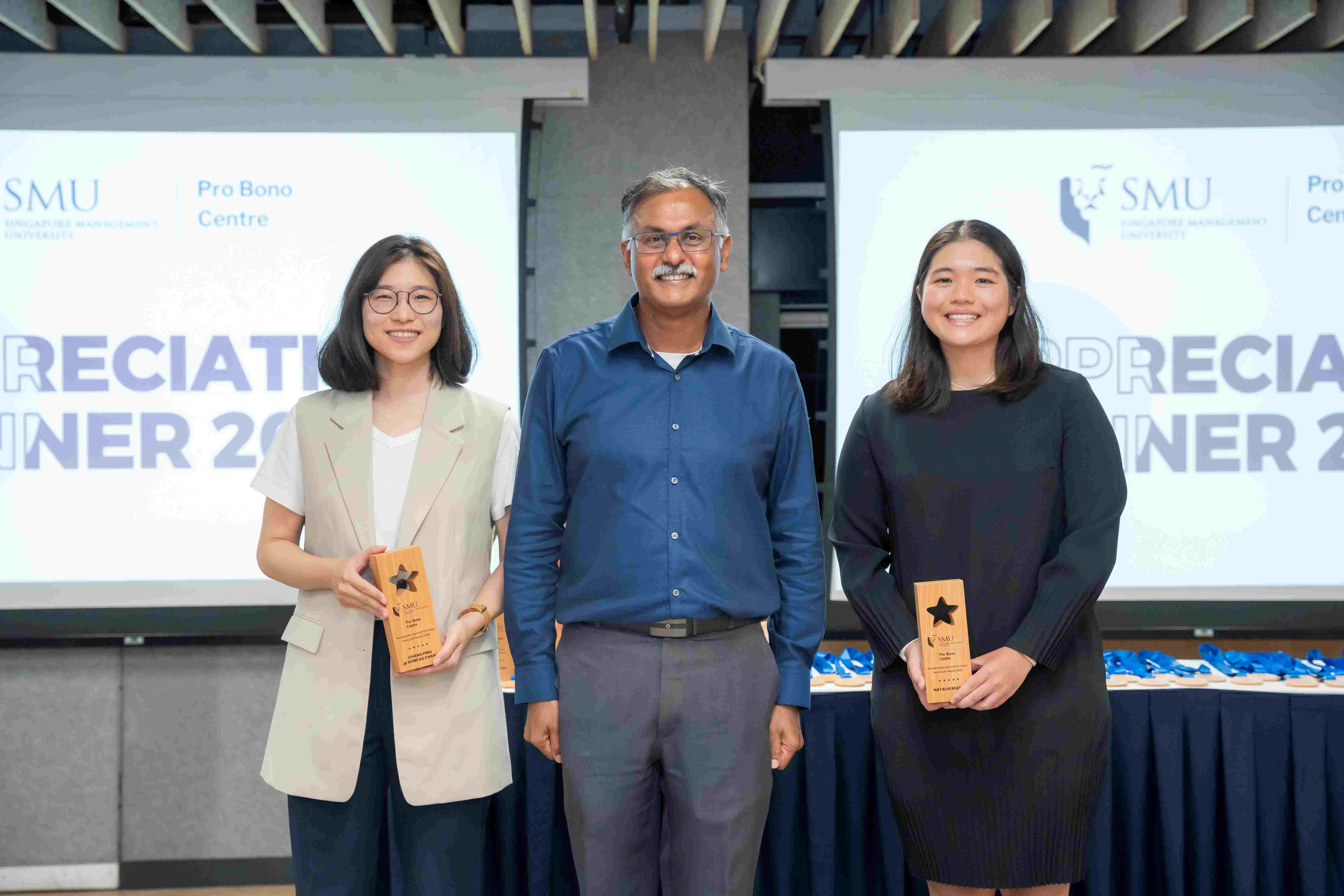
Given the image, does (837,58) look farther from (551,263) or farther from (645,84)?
(551,263)

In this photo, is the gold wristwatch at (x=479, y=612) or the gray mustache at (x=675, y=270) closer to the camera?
the gray mustache at (x=675, y=270)

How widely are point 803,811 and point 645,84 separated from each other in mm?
2776

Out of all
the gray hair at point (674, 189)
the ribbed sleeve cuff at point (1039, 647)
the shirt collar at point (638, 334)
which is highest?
the gray hair at point (674, 189)

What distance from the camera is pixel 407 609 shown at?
1.60m

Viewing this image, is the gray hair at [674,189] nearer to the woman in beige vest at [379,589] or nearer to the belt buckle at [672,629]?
the woman in beige vest at [379,589]

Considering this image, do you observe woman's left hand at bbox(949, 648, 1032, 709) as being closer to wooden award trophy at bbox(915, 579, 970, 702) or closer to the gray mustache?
wooden award trophy at bbox(915, 579, 970, 702)

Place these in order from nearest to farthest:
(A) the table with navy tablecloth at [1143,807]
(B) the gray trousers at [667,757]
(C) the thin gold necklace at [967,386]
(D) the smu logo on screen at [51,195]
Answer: (B) the gray trousers at [667,757] < (C) the thin gold necklace at [967,386] < (A) the table with navy tablecloth at [1143,807] < (D) the smu logo on screen at [51,195]

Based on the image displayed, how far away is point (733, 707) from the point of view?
1.53m

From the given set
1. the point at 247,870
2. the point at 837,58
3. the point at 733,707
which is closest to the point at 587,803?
the point at 733,707

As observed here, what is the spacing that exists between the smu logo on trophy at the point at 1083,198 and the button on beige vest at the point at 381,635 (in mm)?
2544

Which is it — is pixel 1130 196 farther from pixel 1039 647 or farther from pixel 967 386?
pixel 1039 647

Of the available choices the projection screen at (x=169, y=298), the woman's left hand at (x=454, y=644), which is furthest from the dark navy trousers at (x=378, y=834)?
the projection screen at (x=169, y=298)

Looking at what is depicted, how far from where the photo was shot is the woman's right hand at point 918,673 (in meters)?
1.59

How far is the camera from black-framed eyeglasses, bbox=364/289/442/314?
5.86ft
